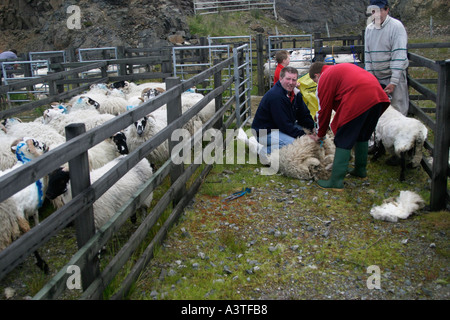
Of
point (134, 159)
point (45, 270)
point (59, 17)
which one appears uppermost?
point (59, 17)

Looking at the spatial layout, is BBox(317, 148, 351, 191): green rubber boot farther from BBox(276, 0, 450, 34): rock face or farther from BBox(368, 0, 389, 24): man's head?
BBox(276, 0, 450, 34): rock face

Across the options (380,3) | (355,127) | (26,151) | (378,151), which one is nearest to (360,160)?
(355,127)

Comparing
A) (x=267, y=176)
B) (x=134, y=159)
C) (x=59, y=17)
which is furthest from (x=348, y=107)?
(x=59, y=17)

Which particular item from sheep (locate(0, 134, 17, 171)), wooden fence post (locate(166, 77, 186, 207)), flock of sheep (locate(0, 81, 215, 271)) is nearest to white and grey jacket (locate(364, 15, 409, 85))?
flock of sheep (locate(0, 81, 215, 271))

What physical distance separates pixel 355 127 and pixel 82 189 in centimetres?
360

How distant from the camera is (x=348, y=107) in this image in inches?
210

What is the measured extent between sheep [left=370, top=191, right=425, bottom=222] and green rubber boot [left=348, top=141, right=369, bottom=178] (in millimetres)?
1054

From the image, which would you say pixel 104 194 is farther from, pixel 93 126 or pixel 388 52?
pixel 388 52

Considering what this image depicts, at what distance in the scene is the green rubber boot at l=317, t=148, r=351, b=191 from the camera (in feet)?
18.0

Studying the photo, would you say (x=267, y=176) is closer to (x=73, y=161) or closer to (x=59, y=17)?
(x=73, y=161)

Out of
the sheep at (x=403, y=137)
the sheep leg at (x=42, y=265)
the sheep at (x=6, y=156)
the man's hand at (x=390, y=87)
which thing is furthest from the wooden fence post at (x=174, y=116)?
the man's hand at (x=390, y=87)

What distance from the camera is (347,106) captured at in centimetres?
534

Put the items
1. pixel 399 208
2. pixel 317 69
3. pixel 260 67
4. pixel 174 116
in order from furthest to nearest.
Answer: pixel 260 67, pixel 317 69, pixel 174 116, pixel 399 208

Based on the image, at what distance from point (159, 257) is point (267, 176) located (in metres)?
2.66
